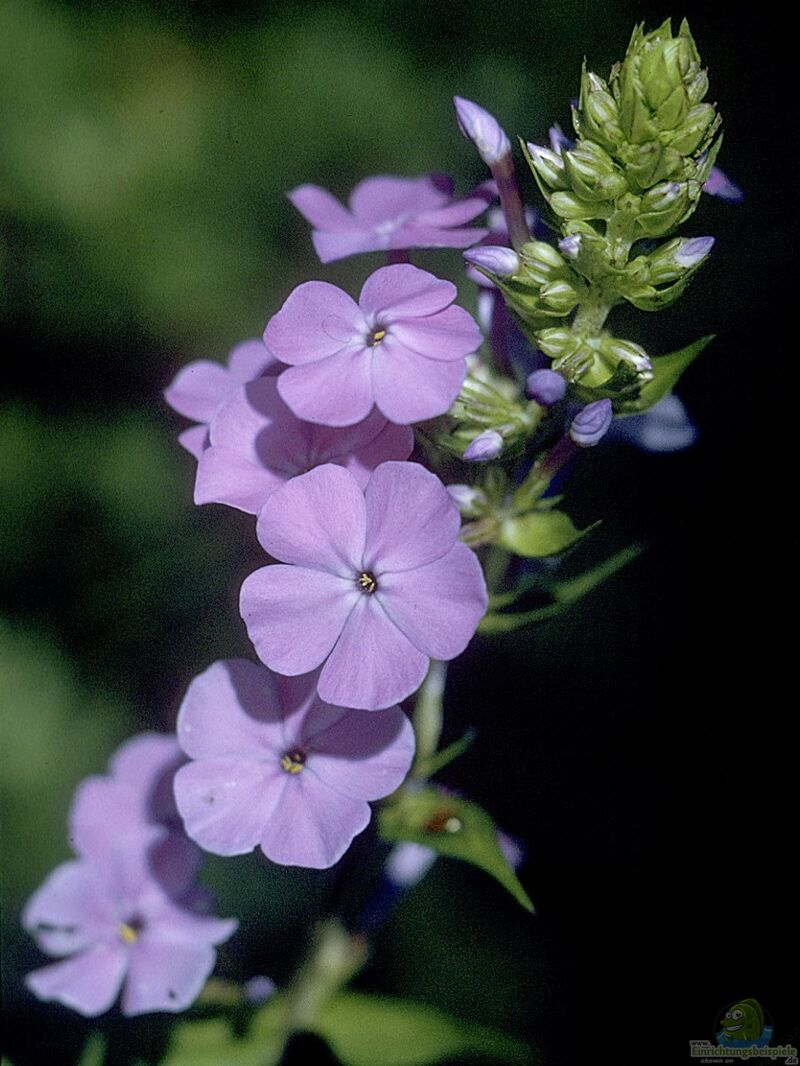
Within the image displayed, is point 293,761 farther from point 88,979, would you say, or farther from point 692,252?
point 692,252

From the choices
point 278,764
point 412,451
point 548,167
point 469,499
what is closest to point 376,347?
point 412,451

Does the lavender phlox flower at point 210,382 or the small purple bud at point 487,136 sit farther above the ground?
the small purple bud at point 487,136

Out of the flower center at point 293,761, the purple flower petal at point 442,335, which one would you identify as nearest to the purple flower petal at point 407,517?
the purple flower petal at point 442,335

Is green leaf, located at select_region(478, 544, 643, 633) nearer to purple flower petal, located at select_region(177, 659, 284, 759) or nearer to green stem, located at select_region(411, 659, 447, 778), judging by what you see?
green stem, located at select_region(411, 659, 447, 778)

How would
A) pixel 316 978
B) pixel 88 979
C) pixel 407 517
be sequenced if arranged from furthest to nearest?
pixel 316 978 < pixel 88 979 < pixel 407 517

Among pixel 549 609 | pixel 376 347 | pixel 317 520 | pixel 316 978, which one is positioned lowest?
pixel 316 978

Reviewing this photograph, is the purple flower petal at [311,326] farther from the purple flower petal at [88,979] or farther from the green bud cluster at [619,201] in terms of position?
the purple flower petal at [88,979]
